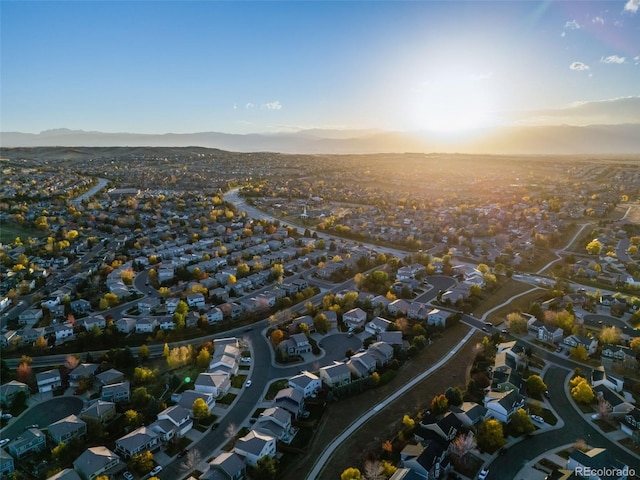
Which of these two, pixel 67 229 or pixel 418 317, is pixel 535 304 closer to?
pixel 418 317

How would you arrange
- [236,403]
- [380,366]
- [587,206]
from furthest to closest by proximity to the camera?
1. [587,206]
2. [380,366]
3. [236,403]

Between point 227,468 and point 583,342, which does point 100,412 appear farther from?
point 583,342

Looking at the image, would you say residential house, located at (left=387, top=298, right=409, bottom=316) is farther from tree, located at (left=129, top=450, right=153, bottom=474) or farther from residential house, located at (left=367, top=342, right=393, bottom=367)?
tree, located at (left=129, top=450, right=153, bottom=474)

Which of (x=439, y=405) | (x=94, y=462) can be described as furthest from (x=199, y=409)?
(x=439, y=405)

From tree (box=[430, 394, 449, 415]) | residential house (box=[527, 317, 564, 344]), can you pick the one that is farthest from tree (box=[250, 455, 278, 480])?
residential house (box=[527, 317, 564, 344])

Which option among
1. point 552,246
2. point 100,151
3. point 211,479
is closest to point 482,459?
point 211,479

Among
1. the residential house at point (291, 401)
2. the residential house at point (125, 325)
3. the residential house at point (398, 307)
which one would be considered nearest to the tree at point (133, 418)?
the residential house at point (291, 401)
